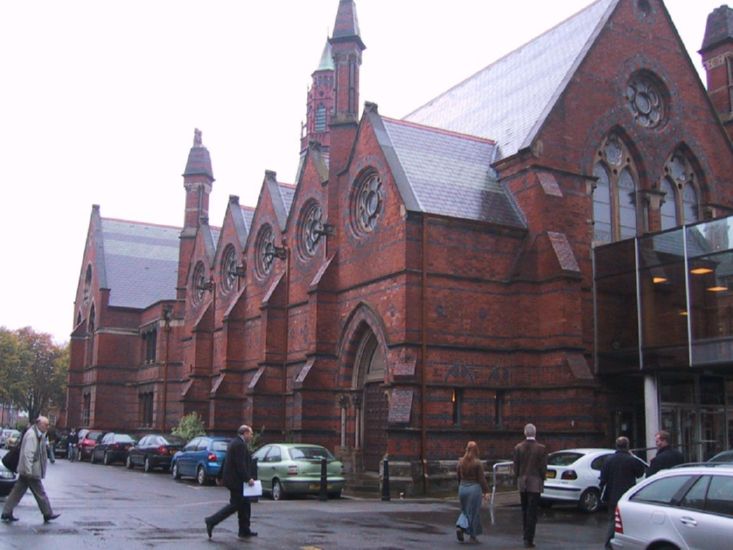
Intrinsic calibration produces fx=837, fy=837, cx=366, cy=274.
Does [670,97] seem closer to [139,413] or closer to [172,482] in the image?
[172,482]

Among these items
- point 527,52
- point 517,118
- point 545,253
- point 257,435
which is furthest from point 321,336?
point 527,52

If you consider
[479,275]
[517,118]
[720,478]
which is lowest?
[720,478]

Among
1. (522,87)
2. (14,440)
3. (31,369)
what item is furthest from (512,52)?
(31,369)

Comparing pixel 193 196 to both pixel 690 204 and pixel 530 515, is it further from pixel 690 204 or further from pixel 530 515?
pixel 530 515

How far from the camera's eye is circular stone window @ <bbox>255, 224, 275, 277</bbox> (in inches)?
1451

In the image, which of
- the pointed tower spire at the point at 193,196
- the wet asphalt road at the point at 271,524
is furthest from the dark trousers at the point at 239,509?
the pointed tower spire at the point at 193,196

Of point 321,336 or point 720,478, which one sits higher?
point 321,336

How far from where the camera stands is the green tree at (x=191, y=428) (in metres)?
37.3

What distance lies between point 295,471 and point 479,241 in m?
9.24

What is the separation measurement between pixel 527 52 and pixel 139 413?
33245 mm

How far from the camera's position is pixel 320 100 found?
70875 mm

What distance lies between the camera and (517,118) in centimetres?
2969

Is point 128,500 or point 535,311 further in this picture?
point 535,311

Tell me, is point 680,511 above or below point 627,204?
below
